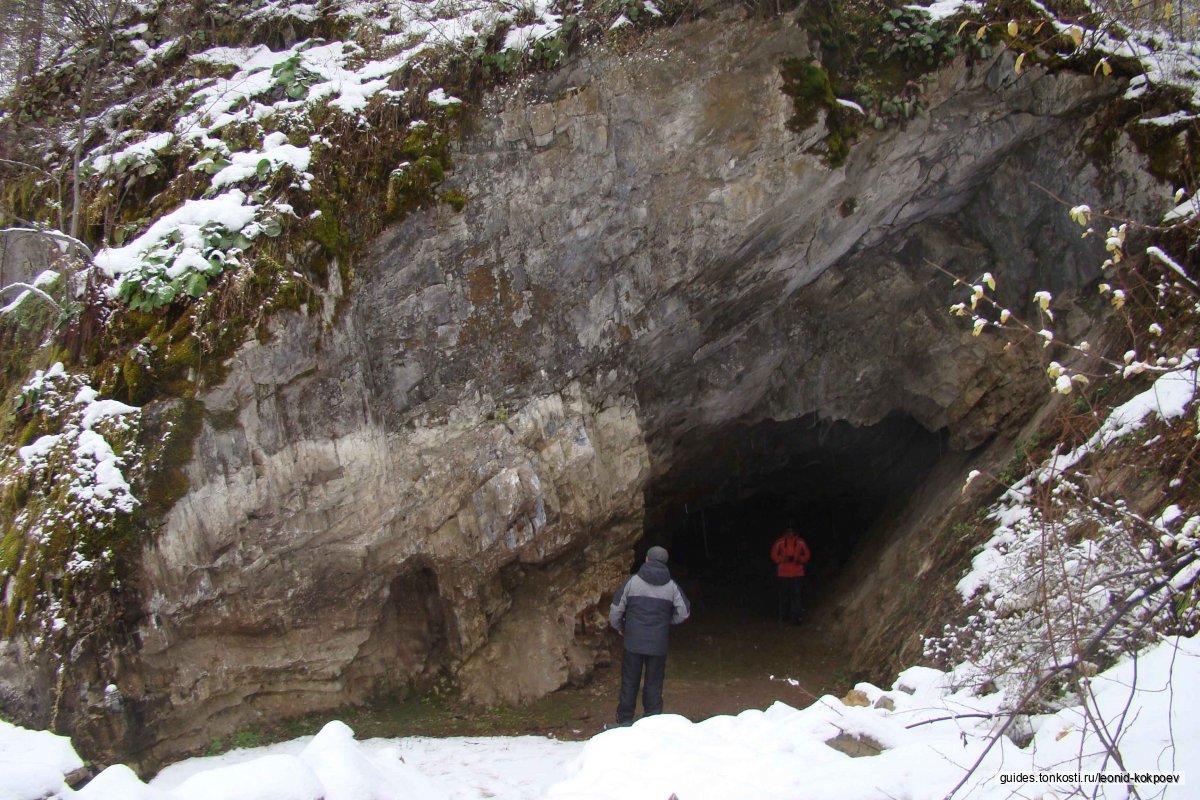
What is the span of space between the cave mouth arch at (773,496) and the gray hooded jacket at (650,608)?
9.93ft

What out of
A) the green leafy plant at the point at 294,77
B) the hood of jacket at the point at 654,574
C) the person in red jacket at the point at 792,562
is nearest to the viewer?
the hood of jacket at the point at 654,574

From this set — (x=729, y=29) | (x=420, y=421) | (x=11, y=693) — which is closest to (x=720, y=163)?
(x=729, y=29)

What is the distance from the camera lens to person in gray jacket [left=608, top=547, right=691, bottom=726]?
252 inches

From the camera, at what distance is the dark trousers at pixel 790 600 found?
32.6 ft

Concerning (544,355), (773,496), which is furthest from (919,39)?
(773,496)

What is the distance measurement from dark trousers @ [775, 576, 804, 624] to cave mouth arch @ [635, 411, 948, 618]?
31cm

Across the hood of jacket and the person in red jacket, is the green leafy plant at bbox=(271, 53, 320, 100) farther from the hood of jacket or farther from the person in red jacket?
the person in red jacket

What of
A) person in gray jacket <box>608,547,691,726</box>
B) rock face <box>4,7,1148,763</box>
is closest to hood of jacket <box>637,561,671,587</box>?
person in gray jacket <box>608,547,691,726</box>

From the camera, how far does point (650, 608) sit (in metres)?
6.40

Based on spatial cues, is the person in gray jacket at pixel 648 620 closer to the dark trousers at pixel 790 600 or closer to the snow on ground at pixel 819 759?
the snow on ground at pixel 819 759

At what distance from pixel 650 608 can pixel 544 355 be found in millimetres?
2396

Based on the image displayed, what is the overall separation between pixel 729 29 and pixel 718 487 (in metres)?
5.83

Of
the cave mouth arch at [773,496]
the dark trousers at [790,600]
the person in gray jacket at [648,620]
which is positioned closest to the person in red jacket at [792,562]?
the dark trousers at [790,600]

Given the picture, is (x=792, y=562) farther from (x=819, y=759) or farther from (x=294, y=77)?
(x=294, y=77)
